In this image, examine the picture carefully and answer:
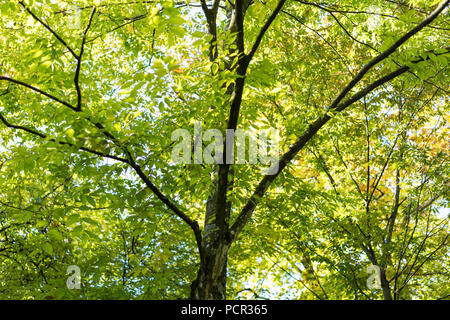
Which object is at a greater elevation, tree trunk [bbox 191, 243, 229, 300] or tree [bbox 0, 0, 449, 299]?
tree [bbox 0, 0, 449, 299]

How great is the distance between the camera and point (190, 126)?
462 cm

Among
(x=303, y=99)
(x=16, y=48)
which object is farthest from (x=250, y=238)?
(x=16, y=48)

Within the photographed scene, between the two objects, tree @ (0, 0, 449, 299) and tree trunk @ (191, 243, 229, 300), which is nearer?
tree @ (0, 0, 449, 299)

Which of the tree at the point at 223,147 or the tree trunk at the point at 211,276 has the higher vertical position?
the tree at the point at 223,147

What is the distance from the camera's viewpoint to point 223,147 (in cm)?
419

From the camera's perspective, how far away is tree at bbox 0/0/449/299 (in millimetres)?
3951

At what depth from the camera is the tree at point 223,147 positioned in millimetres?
3951

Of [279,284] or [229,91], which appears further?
[279,284]

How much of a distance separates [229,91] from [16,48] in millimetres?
5152

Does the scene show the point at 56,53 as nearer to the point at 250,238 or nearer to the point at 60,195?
the point at 60,195

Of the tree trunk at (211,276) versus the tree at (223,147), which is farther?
the tree trunk at (211,276)

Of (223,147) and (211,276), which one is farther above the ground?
(223,147)

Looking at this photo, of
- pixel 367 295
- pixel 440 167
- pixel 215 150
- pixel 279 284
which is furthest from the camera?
pixel 279 284
